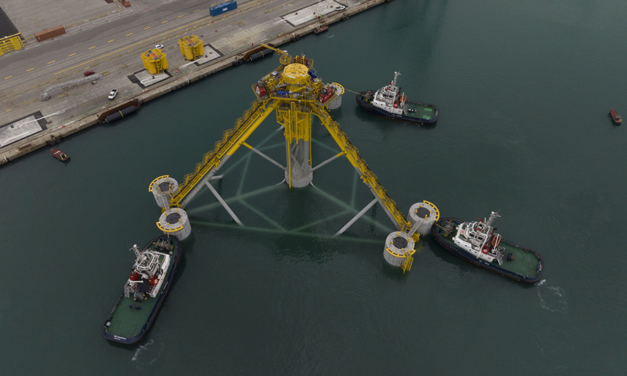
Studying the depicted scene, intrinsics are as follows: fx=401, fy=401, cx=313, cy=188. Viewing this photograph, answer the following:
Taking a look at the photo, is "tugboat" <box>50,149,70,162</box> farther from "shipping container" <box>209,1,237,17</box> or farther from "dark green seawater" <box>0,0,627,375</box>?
"shipping container" <box>209,1,237,17</box>

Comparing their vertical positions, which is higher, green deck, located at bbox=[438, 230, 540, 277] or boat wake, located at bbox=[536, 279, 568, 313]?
green deck, located at bbox=[438, 230, 540, 277]

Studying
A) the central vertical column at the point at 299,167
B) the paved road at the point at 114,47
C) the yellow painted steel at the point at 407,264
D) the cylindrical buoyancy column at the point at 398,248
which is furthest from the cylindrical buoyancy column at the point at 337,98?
the yellow painted steel at the point at 407,264

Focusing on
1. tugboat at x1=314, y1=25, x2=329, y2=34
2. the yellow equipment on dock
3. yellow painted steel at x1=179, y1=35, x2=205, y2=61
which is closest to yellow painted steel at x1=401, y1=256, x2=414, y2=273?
the yellow equipment on dock

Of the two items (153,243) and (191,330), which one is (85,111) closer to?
(153,243)

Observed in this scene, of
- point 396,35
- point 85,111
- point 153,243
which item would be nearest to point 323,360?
point 153,243

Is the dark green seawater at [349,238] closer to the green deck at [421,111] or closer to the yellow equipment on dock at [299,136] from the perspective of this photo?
the green deck at [421,111]

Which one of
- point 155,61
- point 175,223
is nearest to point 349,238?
point 175,223

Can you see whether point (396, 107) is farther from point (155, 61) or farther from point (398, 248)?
point (155, 61)
